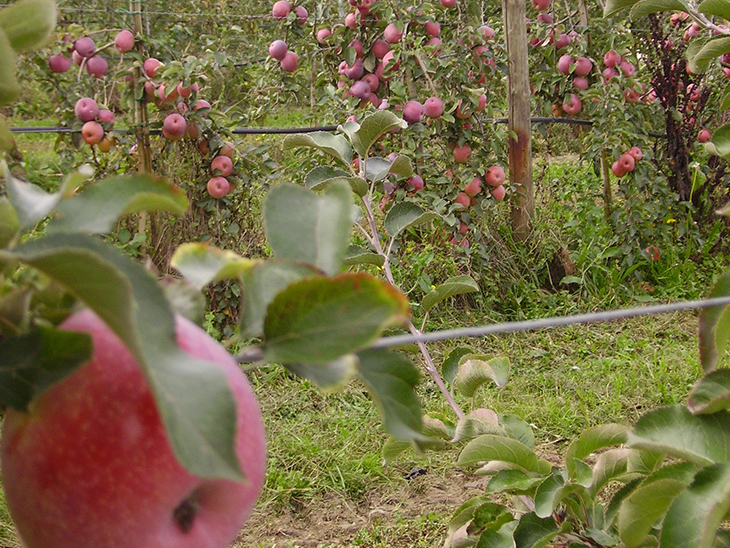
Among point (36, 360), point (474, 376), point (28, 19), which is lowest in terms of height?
point (474, 376)

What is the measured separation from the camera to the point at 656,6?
1032 millimetres

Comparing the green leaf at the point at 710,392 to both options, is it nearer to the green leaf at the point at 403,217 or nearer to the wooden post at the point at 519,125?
the green leaf at the point at 403,217

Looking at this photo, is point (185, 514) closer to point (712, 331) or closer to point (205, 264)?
point (205, 264)

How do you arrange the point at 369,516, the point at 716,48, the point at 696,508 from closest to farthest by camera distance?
the point at 696,508
the point at 716,48
the point at 369,516

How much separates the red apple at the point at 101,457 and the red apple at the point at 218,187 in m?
2.23

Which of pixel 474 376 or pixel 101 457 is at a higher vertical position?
pixel 101 457

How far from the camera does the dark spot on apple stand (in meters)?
0.31

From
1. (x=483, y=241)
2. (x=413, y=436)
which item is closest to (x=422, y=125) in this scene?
(x=483, y=241)

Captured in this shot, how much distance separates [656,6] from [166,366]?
1003mm

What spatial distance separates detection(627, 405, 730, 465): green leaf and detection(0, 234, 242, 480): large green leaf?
0.47 metres

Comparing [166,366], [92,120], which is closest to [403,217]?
[166,366]

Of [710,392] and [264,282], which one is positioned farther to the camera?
[710,392]

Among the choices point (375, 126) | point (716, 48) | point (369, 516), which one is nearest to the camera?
point (375, 126)

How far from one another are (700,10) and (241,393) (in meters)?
0.86
